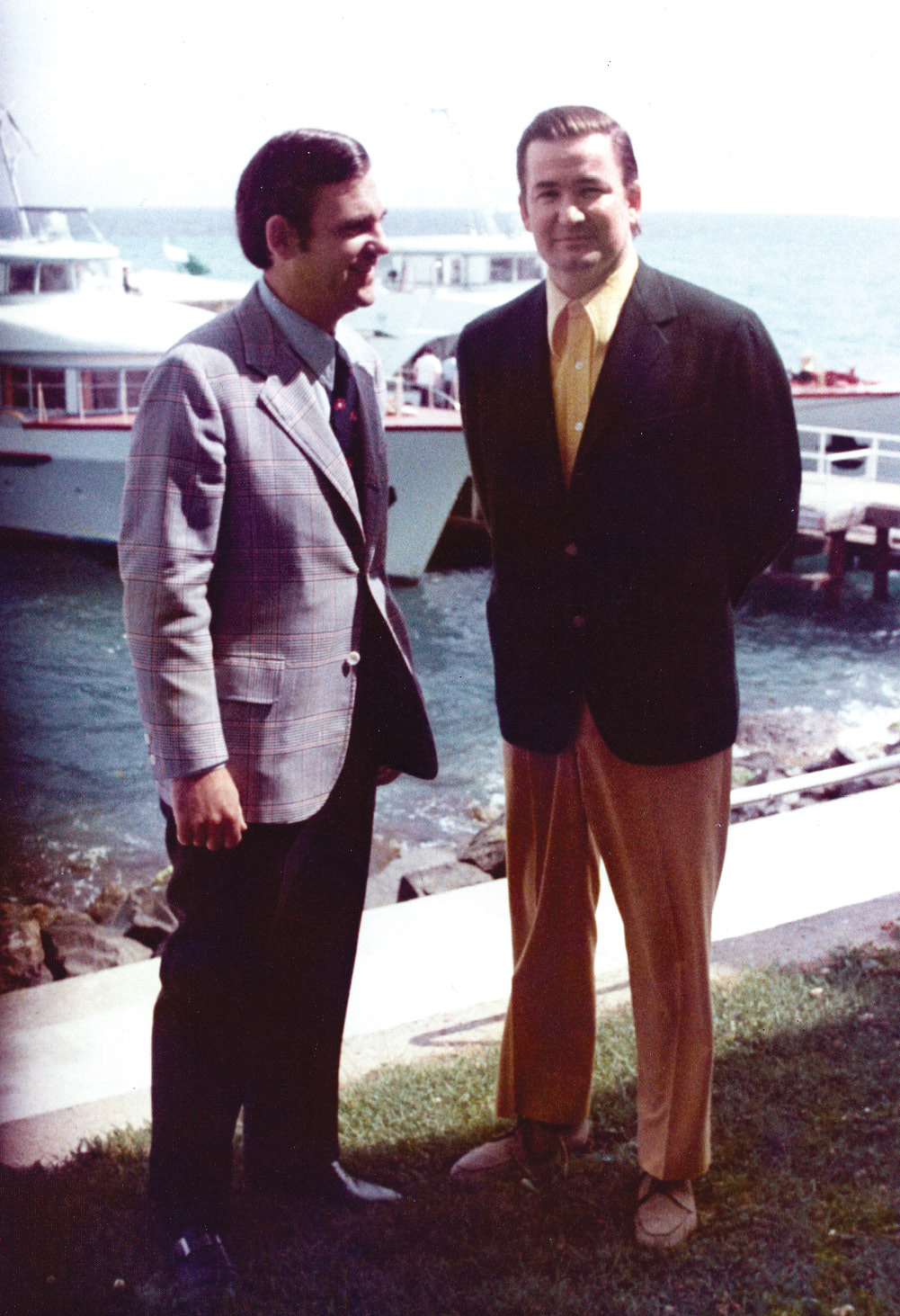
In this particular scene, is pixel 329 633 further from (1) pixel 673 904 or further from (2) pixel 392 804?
(2) pixel 392 804

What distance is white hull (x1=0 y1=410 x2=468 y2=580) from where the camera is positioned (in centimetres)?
1280

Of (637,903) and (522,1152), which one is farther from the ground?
(637,903)

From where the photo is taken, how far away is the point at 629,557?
231 centimetres

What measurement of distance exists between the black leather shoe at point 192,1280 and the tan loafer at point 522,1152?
1.78 feet

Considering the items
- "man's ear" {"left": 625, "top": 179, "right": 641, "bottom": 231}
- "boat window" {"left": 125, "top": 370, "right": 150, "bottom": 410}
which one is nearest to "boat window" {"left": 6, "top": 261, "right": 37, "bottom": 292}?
"boat window" {"left": 125, "top": 370, "right": 150, "bottom": 410}

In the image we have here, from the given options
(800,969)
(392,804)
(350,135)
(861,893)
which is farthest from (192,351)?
(392,804)

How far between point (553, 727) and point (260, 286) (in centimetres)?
91

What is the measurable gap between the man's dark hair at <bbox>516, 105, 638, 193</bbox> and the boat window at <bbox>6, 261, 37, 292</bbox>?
47.6ft

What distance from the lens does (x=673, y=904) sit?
2385 millimetres

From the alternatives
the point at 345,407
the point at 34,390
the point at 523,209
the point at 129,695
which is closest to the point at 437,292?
the point at 34,390

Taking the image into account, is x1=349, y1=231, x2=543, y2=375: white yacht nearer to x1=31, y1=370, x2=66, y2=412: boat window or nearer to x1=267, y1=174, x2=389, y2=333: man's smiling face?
x1=31, y1=370, x2=66, y2=412: boat window

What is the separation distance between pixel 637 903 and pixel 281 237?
4.20 ft

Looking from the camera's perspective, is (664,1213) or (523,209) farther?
(664,1213)

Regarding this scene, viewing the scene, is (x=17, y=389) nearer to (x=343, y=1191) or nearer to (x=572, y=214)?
(x=343, y=1191)
